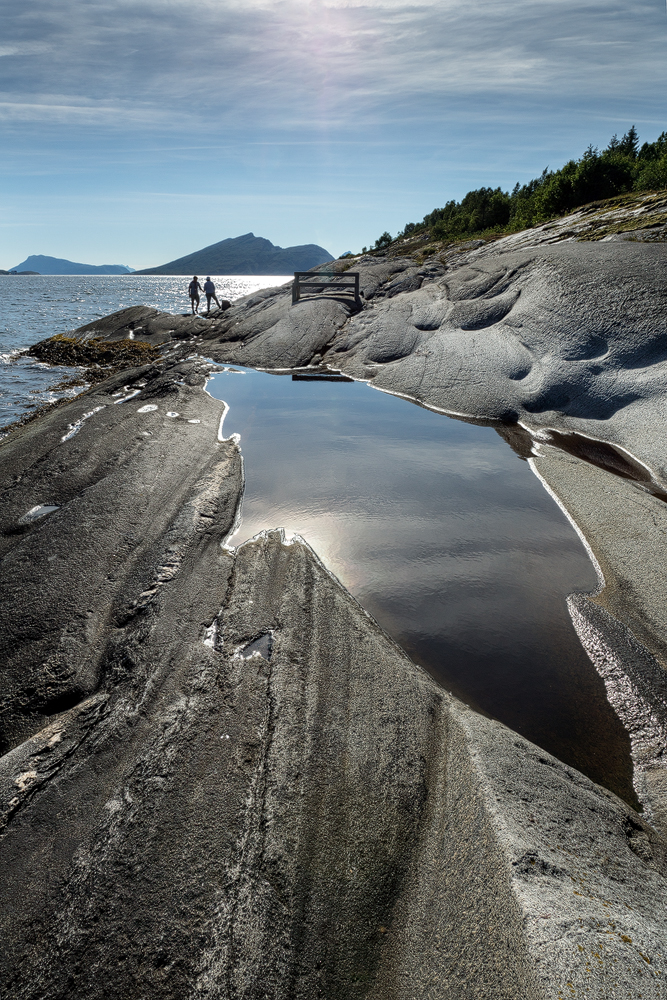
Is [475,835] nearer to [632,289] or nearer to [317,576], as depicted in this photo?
[317,576]

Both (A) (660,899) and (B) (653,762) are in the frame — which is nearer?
(A) (660,899)

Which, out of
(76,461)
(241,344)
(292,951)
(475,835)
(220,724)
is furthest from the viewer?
(241,344)

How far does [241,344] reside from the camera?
2409 cm

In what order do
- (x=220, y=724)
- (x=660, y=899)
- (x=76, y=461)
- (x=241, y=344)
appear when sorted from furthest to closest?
(x=241, y=344) → (x=76, y=461) → (x=220, y=724) → (x=660, y=899)

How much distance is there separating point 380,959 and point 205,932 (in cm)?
107

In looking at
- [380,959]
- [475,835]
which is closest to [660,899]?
[475,835]

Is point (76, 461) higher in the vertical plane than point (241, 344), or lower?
lower

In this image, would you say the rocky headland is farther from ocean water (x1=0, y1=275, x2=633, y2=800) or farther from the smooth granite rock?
ocean water (x1=0, y1=275, x2=633, y2=800)

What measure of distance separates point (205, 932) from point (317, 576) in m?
3.98

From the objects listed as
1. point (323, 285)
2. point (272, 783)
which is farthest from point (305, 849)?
point (323, 285)

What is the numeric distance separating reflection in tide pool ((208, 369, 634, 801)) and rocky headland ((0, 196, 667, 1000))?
0.33 meters

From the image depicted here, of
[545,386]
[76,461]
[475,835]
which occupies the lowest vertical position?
[475,835]

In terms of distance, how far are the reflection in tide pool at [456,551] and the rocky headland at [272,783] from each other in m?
0.33

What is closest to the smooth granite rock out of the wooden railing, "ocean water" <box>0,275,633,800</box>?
"ocean water" <box>0,275,633,800</box>
